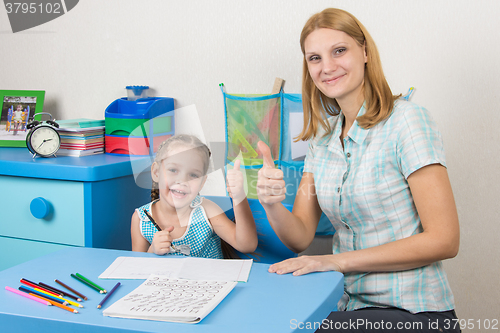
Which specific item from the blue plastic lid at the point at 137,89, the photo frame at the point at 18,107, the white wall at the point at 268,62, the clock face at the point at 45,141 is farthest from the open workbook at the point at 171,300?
the photo frame at the point at 18,107

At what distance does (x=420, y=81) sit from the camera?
1399mm

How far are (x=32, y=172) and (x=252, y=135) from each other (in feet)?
2.42

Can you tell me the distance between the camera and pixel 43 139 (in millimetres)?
1498

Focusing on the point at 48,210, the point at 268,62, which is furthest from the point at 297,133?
the point at 48,210

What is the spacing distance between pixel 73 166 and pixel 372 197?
0.89 m

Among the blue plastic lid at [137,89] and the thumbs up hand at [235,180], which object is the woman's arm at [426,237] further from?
the blue plastic lid at [137,89]

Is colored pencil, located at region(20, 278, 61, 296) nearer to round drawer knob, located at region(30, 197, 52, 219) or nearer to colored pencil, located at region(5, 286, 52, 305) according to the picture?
colored pencil, located at region(5, 286, 52, 305)

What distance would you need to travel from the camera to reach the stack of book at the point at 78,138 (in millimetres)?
1555

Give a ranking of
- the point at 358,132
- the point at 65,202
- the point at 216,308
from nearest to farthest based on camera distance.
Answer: the point at 216,308
the point at 358,132
the point at 65,202

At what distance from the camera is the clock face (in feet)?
4.83

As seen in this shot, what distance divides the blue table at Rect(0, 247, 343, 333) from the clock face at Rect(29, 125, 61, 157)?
2.23 feet

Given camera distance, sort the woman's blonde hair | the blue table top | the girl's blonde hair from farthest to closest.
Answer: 1. the blue table top
2. the girl's blonde hair
3. the woman's blonde hair

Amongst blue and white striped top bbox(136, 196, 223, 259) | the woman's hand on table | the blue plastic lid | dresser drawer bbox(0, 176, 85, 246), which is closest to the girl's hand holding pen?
blue and white striped top bbox(136, 196, 223, 259)

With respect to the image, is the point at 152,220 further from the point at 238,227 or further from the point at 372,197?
the point at 372,197
